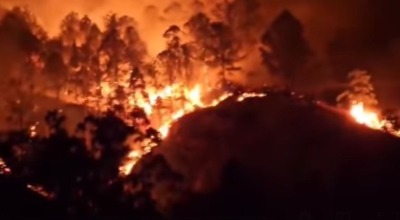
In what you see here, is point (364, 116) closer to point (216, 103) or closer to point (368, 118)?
point (368, 118)

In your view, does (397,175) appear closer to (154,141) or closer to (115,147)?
(154,141)

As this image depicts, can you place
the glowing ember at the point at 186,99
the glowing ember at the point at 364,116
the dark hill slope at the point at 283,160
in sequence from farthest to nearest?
the glowing ember at the point at 364,116, the glowing ember at the point at 186,99, the dark hill slope at the point at 283,160

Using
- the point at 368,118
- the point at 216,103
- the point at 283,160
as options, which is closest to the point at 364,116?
the point at 368,118

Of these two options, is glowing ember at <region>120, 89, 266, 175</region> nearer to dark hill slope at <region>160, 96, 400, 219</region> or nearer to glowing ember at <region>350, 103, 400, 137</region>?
dark hill slope at <region>160, 96, 400, 219</region>

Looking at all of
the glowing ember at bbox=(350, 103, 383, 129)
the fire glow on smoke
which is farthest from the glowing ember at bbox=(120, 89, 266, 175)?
the glowing ember at bbox=(350, 103, 383, 129)

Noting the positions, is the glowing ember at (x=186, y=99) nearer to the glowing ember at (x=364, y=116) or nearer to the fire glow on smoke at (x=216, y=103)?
the fire glow on smoke at (x=216, y=103)

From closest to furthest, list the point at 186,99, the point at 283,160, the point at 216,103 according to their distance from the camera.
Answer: the point at 283,160 → the point at 216,103 → the point at 186,99

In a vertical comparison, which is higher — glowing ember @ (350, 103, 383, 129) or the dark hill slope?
glowing ember @ (350, 103, 383, 129)

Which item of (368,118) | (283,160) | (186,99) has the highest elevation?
(186,99)

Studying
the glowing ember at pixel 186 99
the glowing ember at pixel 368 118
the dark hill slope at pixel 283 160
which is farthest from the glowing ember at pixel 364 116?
the glowing ember at pixel 186 99

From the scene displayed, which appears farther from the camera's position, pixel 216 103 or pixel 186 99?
pixel 186 99

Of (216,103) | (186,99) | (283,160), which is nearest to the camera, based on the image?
(283,160)

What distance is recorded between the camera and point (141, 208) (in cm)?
2680

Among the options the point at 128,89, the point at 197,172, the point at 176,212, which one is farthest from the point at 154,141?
the point at 128,89
